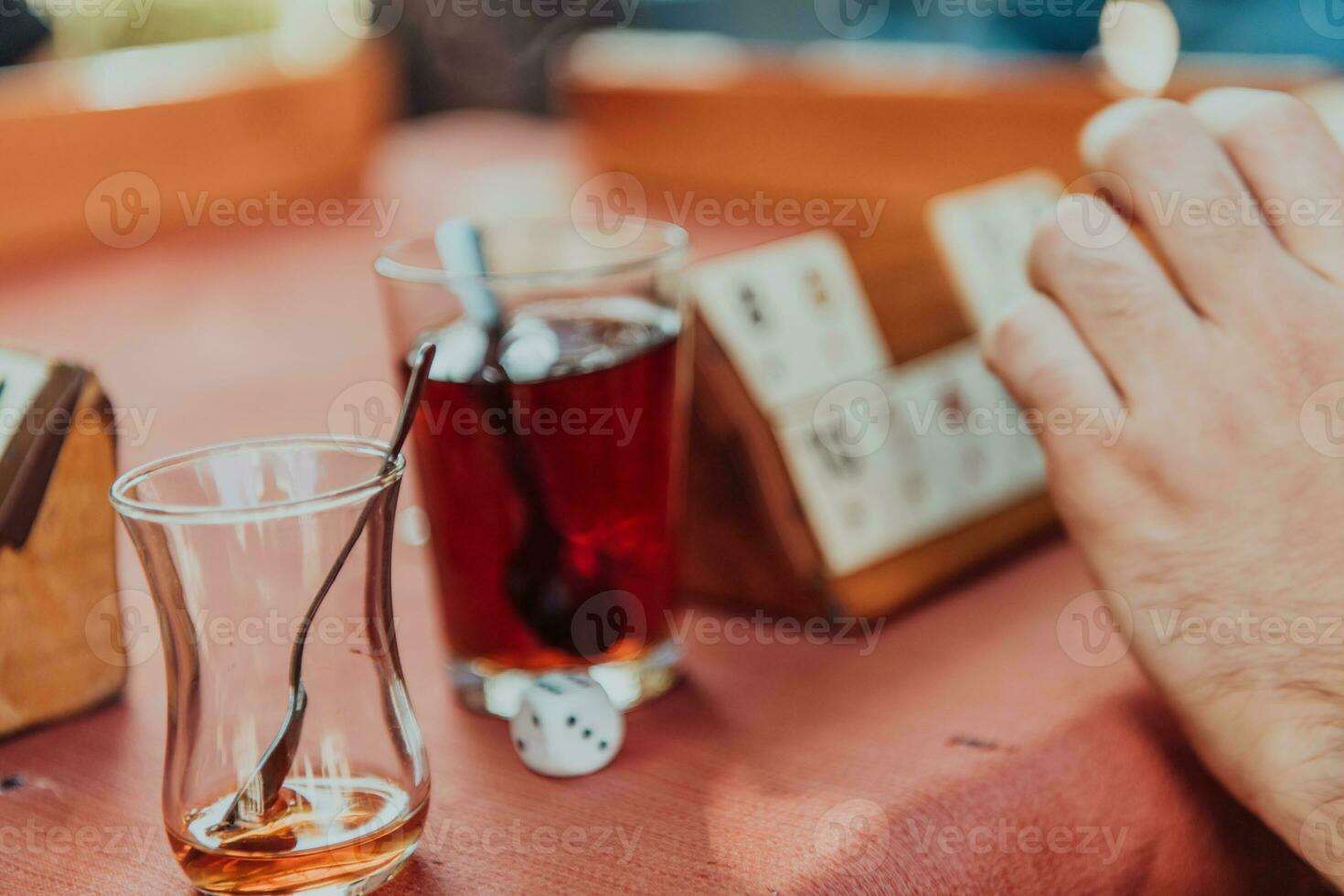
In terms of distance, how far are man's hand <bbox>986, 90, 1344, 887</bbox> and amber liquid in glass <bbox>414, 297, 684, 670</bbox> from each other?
7.8 inches

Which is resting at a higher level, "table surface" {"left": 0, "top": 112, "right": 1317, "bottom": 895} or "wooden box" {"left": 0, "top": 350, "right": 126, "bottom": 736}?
"wooden box" {"left": 0, "top": 350, "right": 126, "bottom": 736}

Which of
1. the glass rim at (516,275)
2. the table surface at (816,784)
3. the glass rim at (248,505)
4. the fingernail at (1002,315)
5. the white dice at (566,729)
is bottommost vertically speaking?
the table surface at (816,784)

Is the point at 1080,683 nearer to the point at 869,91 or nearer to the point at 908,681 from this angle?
the point at 908,681

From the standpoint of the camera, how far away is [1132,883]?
23.4 inches

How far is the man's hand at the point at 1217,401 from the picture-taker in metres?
0.62

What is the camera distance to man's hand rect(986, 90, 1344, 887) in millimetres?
616

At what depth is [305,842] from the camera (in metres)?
0.50

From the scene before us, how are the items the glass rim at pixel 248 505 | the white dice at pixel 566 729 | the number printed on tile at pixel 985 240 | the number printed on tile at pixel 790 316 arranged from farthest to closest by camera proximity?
1. the number printed on tile at pixel 985 240
2. the number printed on tile at pixel 790 316
3. the white dice at pixel 566 729
4. the glass rim at pixel 248 505

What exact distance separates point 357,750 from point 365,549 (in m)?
0.08

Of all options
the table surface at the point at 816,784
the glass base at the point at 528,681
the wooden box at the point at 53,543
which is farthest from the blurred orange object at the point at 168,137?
the glass base at the point at 528,681

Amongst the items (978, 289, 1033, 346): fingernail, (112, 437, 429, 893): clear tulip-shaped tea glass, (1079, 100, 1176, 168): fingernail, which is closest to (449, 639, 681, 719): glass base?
(112, 437, 429, 893): clear tulip-shaped tea glass

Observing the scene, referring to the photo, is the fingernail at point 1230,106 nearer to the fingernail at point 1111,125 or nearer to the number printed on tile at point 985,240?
the fingernail at point 1111,125

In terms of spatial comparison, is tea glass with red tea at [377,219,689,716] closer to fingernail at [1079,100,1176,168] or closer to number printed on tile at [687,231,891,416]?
number printed on tile at [687,231,891,416]

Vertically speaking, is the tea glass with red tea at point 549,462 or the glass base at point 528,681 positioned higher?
the tea glass with red tea at point 549,462
